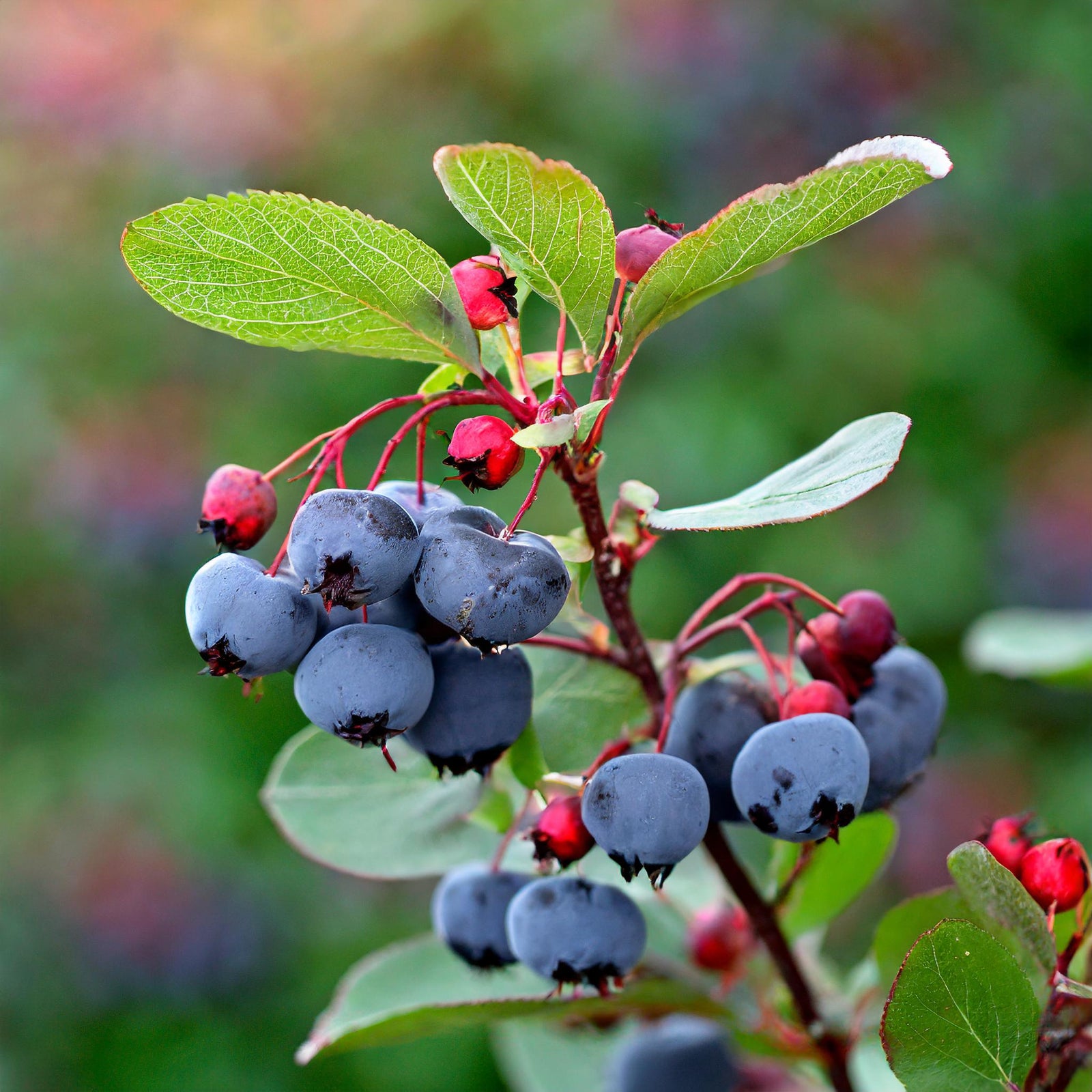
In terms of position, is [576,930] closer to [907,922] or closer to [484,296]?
[907,922]

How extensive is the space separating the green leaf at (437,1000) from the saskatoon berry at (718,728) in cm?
23

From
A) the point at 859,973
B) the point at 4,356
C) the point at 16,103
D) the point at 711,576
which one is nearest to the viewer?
the point at 859,973

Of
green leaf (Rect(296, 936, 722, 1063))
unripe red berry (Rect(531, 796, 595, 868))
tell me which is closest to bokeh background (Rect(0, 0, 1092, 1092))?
green leaf (Rect(296, 936, 722, 1063))

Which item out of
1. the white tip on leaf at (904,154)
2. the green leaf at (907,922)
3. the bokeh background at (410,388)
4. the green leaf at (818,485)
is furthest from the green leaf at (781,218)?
the bokeh background at (410,388)

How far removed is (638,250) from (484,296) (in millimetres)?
102

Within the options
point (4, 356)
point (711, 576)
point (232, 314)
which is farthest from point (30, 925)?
point (232, 314)

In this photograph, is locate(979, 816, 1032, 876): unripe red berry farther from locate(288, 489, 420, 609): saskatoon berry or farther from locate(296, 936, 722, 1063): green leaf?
locate(288, 489, 420, 609): saskatoon berry

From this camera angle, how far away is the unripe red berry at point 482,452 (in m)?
0.62

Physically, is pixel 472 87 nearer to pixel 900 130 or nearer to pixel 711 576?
pixel 900 130

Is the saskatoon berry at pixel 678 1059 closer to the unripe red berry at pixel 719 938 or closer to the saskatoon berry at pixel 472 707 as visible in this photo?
the unripe red berry at pixel 719 938

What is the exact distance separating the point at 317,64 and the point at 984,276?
1.77m

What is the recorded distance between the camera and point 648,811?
2.07 feet

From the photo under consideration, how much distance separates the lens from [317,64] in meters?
2.84

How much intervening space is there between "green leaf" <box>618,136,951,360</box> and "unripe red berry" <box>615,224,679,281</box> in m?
0.03
